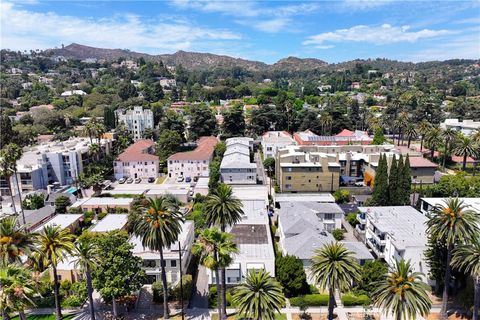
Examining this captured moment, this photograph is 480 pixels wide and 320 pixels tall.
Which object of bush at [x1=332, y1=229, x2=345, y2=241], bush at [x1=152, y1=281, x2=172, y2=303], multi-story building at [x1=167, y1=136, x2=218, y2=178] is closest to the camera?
bush at [x1=152, y1=281, x2=172, y2=303]

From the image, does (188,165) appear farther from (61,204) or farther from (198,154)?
(61,204)

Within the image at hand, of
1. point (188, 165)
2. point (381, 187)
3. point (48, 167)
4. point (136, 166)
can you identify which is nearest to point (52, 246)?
point (381, 187)

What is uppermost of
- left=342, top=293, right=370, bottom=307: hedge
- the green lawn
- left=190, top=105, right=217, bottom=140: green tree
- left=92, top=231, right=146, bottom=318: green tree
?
left=190, top=105, right=217, bottom=140: green tree

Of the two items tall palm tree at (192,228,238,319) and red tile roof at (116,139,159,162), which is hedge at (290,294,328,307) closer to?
tall palm tree at (192,228,238,319)

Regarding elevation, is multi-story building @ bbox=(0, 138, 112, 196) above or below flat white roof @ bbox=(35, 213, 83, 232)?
above

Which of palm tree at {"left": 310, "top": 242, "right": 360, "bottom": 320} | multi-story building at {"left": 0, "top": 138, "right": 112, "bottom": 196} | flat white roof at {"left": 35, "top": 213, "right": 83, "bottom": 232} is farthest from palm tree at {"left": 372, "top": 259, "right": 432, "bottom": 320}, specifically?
multi-story building at {"left": 0, "top": 138, "right": 112, "bottom": 196}

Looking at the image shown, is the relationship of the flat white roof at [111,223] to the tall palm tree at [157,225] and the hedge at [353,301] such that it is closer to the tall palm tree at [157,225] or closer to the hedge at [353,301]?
the tall palm tree at [157,225]

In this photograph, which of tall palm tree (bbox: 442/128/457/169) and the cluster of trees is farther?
tall palm tree (bbox: 442/128/457/169)

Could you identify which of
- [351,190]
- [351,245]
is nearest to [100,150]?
[351,190]
